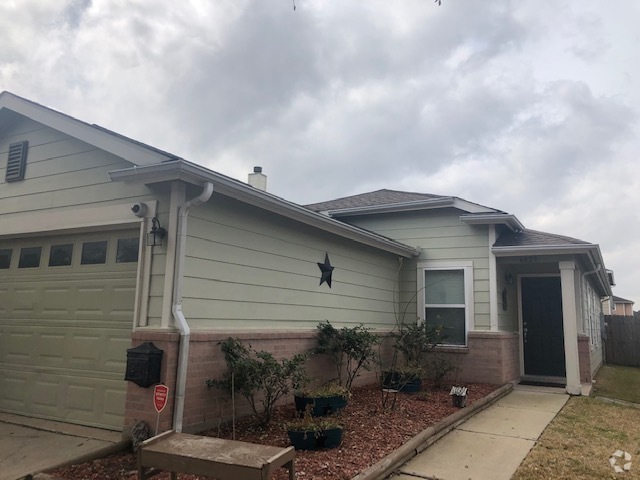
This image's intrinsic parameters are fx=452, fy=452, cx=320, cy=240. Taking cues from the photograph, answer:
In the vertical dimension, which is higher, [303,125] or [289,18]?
[303,125]

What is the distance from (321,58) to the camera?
7.82 meters

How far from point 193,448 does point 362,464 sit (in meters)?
1.70

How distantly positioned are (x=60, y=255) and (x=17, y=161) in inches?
65.6

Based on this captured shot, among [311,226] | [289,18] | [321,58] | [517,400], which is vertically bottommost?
[517,400]

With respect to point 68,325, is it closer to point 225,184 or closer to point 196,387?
point 196,387

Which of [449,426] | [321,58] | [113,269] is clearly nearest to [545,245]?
[449,426]

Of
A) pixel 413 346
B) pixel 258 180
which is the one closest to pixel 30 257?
pixel 258 180

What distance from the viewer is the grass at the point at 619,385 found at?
30.0ft

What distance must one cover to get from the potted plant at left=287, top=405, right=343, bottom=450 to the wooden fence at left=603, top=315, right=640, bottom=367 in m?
15.8

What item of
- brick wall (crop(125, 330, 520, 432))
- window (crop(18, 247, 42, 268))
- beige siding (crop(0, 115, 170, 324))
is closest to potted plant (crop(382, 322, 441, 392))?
brick wall (crop(125, 330, 520, 432))

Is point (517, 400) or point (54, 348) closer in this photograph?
point (54, 348)

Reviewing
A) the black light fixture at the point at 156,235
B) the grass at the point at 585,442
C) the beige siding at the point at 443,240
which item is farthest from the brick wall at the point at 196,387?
the beige siding at the point at 443,240

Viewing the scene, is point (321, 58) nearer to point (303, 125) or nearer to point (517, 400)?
point (303, 125)

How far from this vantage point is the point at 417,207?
10016 millimetres
